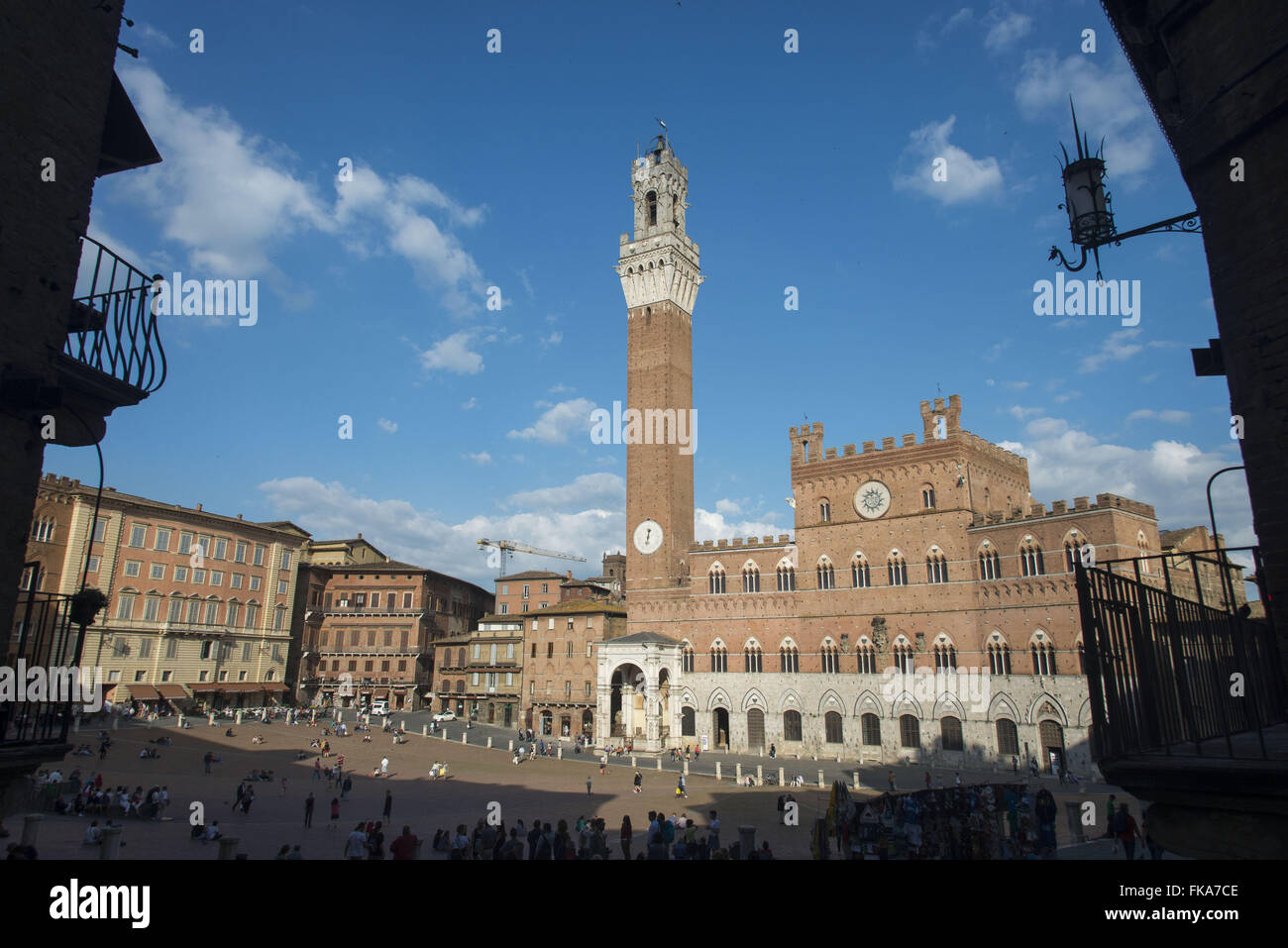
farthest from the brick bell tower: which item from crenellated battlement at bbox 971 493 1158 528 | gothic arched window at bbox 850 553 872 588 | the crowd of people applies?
the crowd of people

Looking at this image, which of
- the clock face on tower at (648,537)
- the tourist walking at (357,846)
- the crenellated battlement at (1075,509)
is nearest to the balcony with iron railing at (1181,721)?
the tourist walking at (357,846)

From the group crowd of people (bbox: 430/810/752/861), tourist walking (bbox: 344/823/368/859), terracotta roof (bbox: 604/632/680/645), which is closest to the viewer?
crowd of people (bbox: 430/810/752/861)

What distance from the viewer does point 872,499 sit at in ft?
153

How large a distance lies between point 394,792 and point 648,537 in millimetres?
26410

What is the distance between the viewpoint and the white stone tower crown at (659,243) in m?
59.0

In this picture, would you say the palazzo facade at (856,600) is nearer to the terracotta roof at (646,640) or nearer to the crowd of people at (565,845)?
the terracotta roof at (646,640)

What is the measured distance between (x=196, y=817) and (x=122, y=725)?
27734mm

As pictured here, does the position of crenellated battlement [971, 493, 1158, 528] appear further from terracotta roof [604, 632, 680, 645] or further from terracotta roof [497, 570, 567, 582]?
terracotta roof [497, 570, 567, 582]

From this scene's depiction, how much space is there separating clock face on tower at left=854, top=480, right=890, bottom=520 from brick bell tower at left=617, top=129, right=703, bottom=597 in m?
13.6

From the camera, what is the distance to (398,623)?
73.8m

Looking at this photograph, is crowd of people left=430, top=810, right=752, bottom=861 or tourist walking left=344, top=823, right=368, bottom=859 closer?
crowd of people left=430, top=810, right=752, bottom=861

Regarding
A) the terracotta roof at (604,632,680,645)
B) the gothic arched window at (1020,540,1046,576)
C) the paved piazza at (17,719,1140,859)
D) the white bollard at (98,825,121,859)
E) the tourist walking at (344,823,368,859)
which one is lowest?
the paved piazza at (17,719,1140,859)

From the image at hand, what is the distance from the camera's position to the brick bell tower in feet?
181

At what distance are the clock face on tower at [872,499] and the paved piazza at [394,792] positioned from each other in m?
14.8
